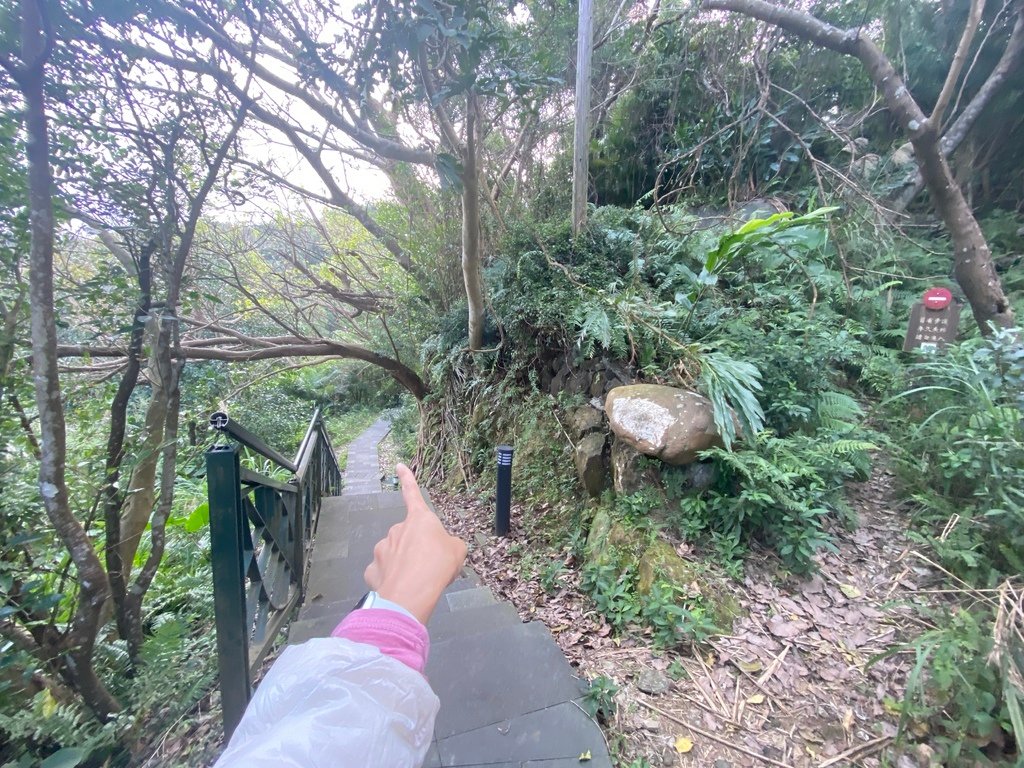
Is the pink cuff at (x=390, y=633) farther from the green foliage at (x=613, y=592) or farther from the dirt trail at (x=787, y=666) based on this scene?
the green foliage at (x=613, y=592)

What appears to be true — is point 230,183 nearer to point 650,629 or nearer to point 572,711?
point 572,711

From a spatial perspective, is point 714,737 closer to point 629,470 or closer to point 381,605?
point 629,470

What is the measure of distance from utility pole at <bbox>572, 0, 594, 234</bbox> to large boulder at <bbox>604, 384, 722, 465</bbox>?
7.83 feet

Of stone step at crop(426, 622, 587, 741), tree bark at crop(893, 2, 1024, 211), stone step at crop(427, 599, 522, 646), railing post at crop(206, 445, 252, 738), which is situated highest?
tree bark at crop(893, 2, 1024, 211)

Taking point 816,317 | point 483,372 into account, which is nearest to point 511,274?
point 483,372

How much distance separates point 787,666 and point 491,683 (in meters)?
1.32

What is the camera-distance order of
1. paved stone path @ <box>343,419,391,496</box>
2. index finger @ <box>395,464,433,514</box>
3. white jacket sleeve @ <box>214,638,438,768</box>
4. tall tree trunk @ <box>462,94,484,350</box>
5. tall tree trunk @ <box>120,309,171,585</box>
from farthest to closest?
1. paved stone path @ <box>343,419,391,496</box>
2. tall tree trunk @ <box>462,94,484,350</box>
3. tall tree trunk @ <box>120,309,171,585</box>
4. index finger @ <box>395,464,433,514</box>
5. white jacket sleeve @ <box>214,638,438,768</box>

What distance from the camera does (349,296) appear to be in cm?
759

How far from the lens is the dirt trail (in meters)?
1.58

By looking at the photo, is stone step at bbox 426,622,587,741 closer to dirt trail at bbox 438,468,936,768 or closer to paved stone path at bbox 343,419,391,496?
dirt trail at bbox 438,468,936,768

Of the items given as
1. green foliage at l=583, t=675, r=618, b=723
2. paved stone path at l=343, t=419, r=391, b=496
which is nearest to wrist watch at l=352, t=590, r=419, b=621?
Result: green foliage at l=583, t=675, r=618, b=723

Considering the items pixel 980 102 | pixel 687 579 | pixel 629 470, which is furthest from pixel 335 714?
pixel 980 102

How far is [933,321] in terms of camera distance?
2918 mm

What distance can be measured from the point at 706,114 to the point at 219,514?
702cm
